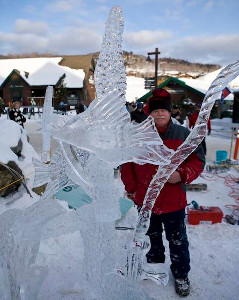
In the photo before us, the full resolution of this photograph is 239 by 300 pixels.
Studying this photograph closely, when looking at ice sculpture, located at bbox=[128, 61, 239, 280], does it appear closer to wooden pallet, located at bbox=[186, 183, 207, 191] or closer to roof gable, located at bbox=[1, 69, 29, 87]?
wooden pallet, located at bbox=[186, 183, 207, 191]

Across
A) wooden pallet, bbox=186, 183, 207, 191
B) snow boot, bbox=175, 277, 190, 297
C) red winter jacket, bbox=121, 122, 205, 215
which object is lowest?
wooden pallet, bbox=186, 183, 207, 191

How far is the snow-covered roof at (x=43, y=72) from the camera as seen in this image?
24031 millimetres

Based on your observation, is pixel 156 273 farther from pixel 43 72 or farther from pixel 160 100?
pixel 43 72

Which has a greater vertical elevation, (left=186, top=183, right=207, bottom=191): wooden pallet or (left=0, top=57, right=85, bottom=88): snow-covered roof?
(left=0, top=57, right=85, bottom=88): snow-covered roof

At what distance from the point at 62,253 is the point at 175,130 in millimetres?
1652

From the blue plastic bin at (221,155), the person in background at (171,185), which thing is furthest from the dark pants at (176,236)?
the blue plastic bin at (221,155)

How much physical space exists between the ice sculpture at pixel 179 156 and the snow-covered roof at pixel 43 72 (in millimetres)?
23159

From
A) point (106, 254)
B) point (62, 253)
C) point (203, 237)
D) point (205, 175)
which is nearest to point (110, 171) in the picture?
point (106, 254)

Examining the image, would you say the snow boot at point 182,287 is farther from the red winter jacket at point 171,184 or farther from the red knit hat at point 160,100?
the red knit hat at point 160,100

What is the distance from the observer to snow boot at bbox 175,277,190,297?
206 centimetres

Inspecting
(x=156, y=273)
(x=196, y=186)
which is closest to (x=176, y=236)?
(x=156, y=273)

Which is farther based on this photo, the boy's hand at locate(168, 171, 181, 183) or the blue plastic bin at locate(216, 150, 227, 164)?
the blue plastic bin at locate(216, 150, 227, 164)

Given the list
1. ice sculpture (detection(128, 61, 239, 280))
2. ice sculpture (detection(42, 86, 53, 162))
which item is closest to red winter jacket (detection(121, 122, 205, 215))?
ice sculpture (detection(128, 61, 239, 280))

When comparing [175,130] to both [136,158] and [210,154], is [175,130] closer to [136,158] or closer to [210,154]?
[136,158]
